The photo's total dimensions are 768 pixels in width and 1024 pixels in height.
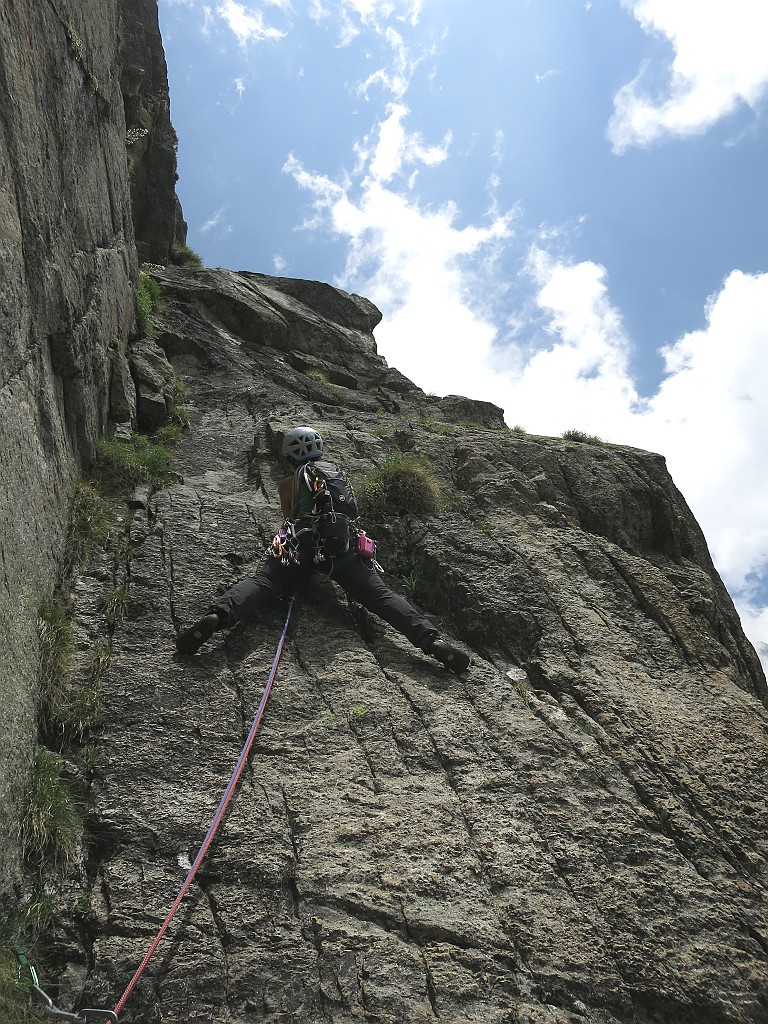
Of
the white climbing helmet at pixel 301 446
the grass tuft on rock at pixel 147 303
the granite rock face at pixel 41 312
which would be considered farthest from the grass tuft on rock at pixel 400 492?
the grass tuft on rock at pixel 147 303

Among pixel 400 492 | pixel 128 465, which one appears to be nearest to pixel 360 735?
pixel 400 492

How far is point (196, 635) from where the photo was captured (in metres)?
6.58

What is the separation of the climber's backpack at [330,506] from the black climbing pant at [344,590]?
0.20 metres

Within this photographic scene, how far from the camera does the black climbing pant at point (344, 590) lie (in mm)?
7000

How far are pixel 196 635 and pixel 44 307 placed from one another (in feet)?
12.0

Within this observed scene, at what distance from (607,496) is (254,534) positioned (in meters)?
5.86

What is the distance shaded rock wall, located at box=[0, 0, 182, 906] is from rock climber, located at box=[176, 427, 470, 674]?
1.65 m

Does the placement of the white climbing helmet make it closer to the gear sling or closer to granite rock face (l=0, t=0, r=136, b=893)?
the gear sling

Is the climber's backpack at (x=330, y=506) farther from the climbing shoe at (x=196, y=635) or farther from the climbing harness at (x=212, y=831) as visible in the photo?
the climbing shoe at (x=196, y=635)

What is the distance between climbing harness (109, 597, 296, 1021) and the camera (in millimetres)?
4094

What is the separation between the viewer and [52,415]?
24.0 ft

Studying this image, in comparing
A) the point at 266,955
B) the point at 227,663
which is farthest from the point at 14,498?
the point at 266,955

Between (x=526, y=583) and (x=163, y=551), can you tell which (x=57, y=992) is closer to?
(x=163, y=551)

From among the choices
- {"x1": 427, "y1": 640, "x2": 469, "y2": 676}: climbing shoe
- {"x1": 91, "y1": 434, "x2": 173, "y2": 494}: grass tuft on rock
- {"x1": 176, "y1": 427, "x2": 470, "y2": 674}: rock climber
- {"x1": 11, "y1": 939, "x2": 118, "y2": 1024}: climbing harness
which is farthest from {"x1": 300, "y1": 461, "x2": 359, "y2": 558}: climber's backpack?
{"x1": 11, "y1": 939, "x2": 118, "y2": 1024}: climbing harness
